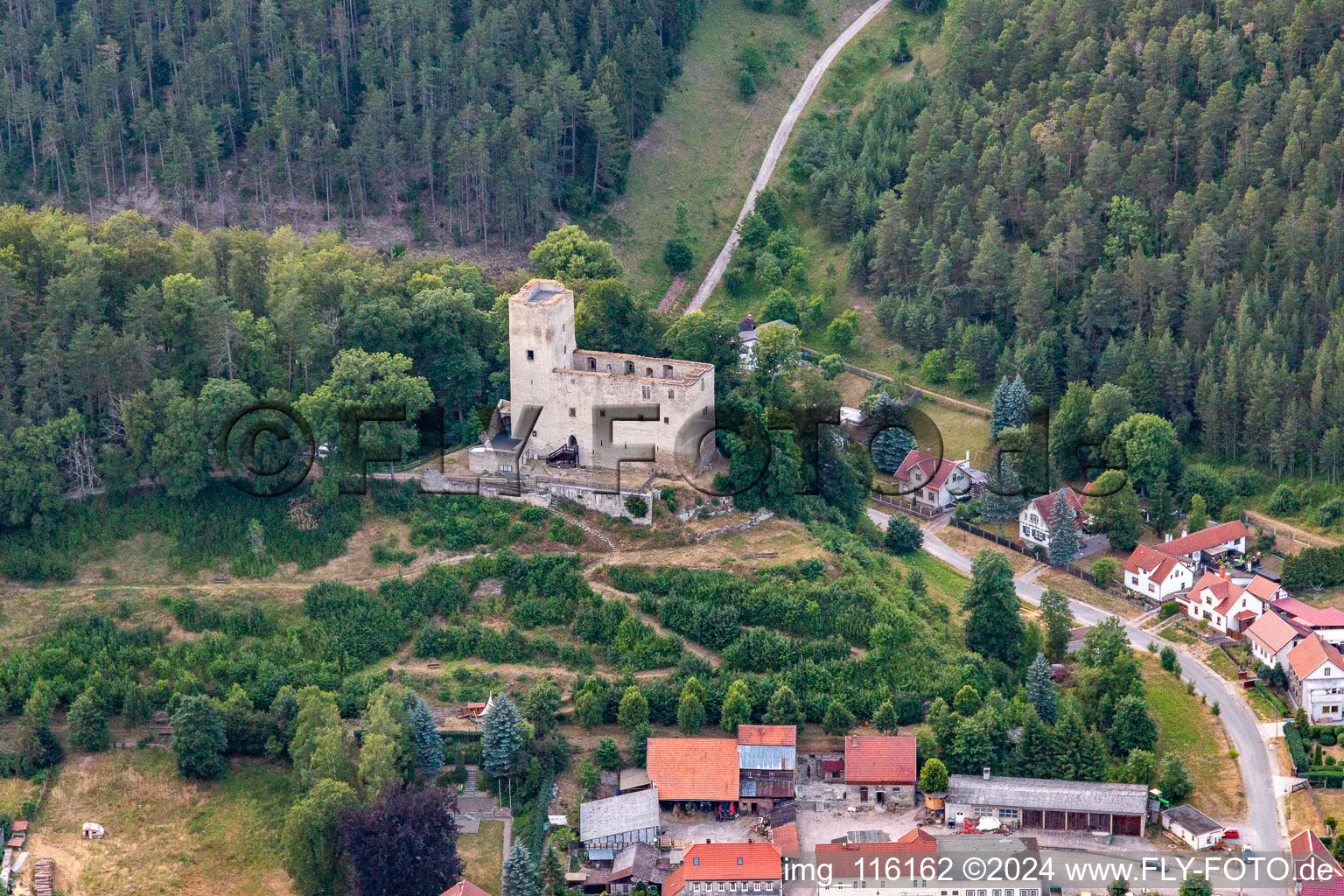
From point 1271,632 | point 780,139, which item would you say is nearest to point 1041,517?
point 1271,632

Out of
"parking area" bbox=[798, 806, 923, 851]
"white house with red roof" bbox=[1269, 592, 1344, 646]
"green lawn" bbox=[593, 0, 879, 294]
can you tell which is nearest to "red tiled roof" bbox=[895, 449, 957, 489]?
"white house with red roof" bbox=[1269, 592, 1344, 646]

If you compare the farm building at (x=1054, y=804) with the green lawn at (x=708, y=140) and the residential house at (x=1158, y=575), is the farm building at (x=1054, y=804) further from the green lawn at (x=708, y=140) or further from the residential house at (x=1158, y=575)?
the green lawn at (x=708, y=140)

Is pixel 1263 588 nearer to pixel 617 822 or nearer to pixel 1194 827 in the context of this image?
pixel 1194 827

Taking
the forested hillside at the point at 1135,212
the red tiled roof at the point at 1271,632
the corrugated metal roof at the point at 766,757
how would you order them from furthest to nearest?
the forested hillside at the point at 1135,212 → the red tiled roof at the point at 1271,632 → the corrugated metal roof at the point at 766,757

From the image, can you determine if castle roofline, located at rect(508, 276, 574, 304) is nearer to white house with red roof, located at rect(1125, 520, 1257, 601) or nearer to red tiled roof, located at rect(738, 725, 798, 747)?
red tiled roof, located at rect(738, 725, 798, 747)

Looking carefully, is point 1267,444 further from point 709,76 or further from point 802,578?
point 709,76

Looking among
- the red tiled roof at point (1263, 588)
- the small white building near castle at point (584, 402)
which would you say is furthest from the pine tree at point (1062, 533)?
the small white building near castle at point (584, 402)
